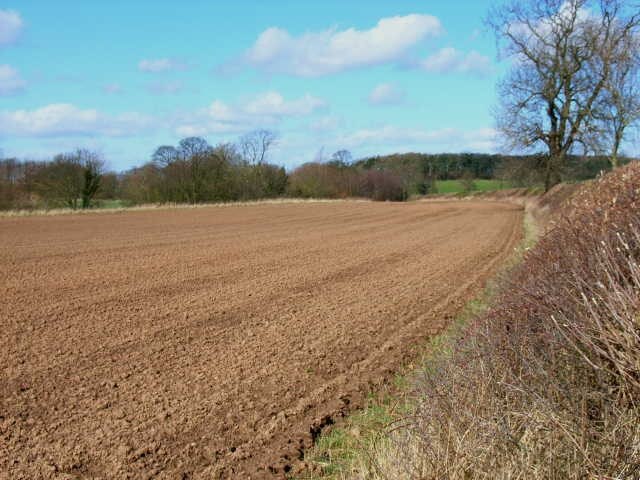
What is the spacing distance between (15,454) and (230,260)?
34.0ft

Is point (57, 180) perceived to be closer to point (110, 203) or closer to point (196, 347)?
point (110, 203)

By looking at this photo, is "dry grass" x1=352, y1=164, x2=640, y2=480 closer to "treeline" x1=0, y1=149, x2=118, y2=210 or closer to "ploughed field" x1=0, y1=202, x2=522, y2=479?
"ploughed field" x1=0, y1=202, x2=522, y2=479

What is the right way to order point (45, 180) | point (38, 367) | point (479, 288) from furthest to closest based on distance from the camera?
point (45, 180)
point (479, 288)
point (38, 367)

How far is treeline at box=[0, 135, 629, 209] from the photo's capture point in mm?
39344

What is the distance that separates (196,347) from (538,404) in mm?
4837

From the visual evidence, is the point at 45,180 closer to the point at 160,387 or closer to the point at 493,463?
the point at 160,387

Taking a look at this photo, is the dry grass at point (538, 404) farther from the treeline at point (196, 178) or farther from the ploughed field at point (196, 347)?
the treeline at point (196, 178)

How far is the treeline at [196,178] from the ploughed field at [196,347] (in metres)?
17.2

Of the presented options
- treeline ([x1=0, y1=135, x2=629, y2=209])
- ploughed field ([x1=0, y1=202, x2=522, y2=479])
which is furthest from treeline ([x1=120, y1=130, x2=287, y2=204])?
ploughed field ([x1=0, y1=202, x2=522, y2=479])

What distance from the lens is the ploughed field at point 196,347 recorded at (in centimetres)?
495

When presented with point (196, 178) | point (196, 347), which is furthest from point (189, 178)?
point (196, 347)

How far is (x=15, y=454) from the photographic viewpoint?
4738mm

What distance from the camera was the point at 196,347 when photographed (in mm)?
7570

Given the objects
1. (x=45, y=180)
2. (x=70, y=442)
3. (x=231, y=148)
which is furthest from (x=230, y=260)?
(x=231, y=148)
